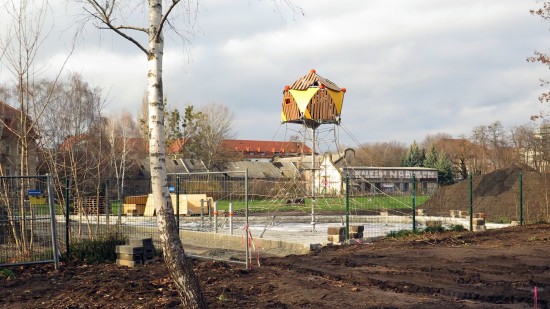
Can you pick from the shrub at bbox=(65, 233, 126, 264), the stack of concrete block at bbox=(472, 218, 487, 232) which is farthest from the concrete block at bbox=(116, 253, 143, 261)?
the stack of concrete block at bbox=(472, 218, 487, 232)

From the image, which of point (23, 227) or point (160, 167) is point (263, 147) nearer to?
point (23, 227)

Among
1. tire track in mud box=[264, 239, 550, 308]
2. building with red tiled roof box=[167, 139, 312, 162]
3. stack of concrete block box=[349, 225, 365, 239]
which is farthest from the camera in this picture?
building with red tiled roof box=[167, 139, 312, 162]

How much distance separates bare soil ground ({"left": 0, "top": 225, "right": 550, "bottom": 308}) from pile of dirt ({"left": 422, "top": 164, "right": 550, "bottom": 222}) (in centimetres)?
1055

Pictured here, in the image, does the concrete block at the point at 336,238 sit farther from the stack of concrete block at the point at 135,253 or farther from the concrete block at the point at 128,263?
the concrete block at the point at 128,263

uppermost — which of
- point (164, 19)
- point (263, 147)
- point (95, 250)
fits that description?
point (263, 147)

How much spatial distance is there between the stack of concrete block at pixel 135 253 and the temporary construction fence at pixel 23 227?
1.40 metres

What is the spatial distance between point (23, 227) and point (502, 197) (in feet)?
91.2

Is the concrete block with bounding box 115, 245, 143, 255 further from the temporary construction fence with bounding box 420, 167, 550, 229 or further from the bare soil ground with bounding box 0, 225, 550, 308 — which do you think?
the temporary construction fence with bounding box 420, 167, 550, 229

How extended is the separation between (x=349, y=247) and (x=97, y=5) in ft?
36.2

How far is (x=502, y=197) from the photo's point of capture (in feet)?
111

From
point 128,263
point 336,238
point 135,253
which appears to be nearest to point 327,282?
point 135,253

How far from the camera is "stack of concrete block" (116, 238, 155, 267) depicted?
41.8ft

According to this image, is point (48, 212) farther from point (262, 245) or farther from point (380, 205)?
point (380, 205)

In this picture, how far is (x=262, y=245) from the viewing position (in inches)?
661
